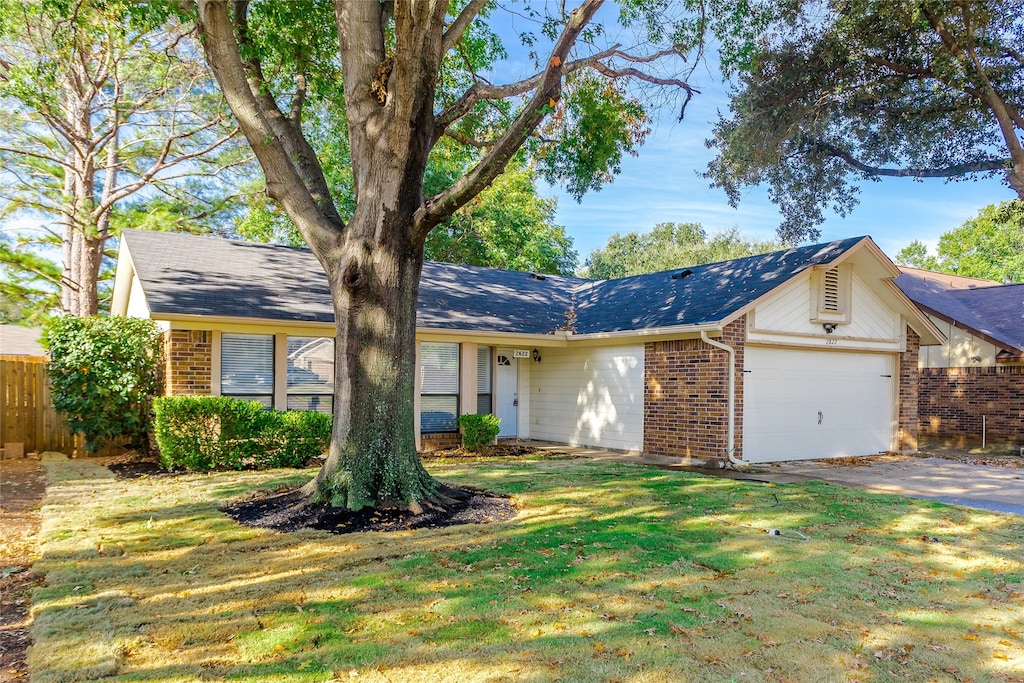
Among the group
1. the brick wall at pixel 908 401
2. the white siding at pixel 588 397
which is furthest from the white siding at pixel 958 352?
the white siding at pixel 588 397

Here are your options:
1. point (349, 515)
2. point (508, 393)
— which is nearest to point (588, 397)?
point (508, 393)

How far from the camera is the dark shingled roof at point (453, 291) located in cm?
1124

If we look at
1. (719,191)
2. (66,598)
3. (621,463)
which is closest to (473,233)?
(719,191)

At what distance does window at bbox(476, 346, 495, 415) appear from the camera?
14.1m

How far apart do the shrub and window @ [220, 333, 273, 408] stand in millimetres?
1527

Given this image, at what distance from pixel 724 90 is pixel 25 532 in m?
17.0

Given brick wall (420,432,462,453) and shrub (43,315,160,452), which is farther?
brick wall (420,432,462,453)

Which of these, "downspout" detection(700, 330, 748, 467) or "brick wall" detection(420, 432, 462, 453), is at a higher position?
"downspout" detection(700, 330, 748, 467)

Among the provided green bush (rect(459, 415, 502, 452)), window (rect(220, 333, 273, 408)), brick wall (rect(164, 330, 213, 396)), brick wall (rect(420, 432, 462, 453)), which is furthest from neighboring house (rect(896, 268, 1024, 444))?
brick wall (rect(164, 330, 213, 396))

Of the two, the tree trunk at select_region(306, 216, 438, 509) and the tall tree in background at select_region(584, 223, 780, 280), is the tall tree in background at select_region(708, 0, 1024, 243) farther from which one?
the tall tree in background at select_region(584, 223, 780, 280)

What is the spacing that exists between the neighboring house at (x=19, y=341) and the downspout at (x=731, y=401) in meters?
22.5

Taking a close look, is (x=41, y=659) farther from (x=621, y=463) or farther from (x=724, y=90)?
(x=724, y=90)

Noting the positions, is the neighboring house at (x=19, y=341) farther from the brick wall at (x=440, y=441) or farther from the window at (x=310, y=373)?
the brick wall at (x=440, y=441)

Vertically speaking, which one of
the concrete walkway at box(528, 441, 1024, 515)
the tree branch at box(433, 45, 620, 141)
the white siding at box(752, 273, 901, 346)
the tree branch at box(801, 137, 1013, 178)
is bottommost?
the concrete walkway at box(528, 441, 1024, 515)
